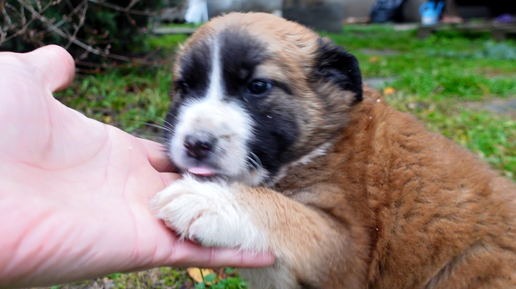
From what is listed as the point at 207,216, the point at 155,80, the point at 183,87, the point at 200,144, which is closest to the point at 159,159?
the point at 183,87

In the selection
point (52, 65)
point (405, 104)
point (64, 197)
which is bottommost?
point (405, 104)

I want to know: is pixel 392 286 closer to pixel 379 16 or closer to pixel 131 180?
pixel 131 180

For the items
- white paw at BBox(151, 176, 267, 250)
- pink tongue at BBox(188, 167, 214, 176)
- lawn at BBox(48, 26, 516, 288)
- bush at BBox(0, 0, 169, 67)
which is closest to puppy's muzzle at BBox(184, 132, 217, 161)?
pink tongue at BBox(188, 167, 214, 176)

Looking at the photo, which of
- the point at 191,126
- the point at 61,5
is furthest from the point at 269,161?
the point at 61,5

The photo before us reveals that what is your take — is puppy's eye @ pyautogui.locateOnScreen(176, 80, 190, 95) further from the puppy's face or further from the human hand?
the human hand

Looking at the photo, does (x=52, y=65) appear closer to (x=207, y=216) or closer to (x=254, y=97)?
(x=254, y=97)

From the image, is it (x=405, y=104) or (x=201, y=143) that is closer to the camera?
(x=201, y=143)

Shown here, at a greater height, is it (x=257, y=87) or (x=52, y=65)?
(x=52, y=65)
